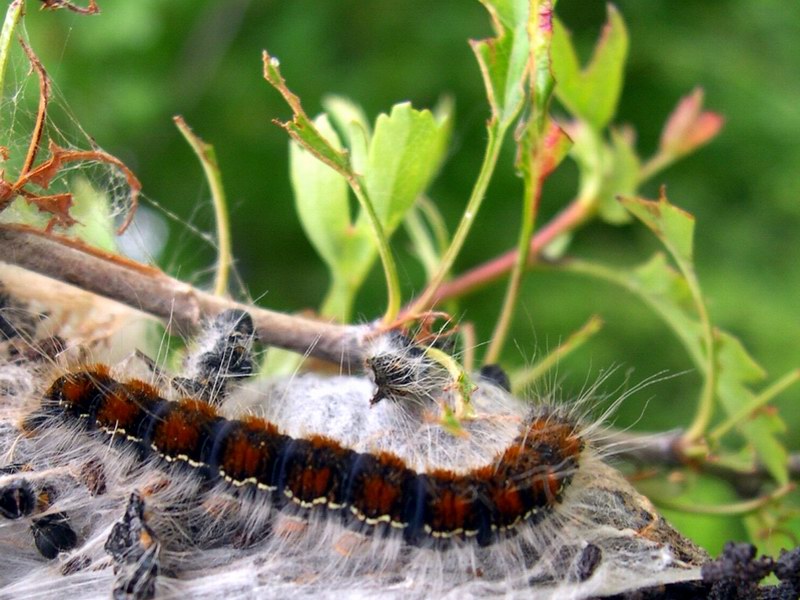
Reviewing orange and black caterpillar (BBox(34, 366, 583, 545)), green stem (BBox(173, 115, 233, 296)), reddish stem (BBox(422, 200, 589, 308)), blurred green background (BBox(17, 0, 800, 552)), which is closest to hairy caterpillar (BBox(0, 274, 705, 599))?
orange and black caterpillar (BBox(34, 366, 583, 545))

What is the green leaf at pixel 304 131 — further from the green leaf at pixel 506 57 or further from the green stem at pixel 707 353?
the green stem at pixel 707 353

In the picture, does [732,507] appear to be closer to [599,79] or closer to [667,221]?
[667,221]

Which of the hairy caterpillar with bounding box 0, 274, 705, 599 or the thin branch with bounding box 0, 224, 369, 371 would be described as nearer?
the hairy caterpillar with bounding box 0, 274, 705, 599

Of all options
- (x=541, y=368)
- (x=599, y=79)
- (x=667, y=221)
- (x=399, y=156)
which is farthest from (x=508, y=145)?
(x=399, y=156)

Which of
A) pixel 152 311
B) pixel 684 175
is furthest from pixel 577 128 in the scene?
pixel 684 175

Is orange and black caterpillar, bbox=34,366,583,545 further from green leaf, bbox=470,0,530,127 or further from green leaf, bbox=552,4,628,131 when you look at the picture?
green leaf, bbox=552,4,628,131

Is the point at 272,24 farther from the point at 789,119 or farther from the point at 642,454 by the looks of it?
the point at 642,454
